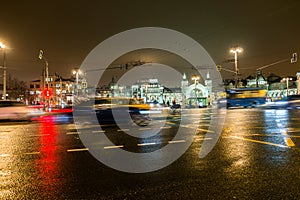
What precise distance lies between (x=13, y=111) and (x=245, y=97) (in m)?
33.9

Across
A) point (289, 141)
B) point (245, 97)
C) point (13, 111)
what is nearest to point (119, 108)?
point (13, 111)

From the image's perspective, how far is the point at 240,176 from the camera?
17.0ft

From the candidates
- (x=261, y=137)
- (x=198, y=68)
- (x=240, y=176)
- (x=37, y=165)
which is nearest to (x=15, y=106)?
(x=37, y=165)

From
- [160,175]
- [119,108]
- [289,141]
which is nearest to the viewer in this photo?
[160,175]

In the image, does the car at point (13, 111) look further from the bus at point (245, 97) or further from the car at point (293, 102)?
the car at point (293, 102)

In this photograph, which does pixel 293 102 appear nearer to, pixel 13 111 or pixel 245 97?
pixel 245 97

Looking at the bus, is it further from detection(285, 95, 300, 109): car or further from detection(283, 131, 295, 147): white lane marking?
detection(283, 131, 295, 147): white lane marking

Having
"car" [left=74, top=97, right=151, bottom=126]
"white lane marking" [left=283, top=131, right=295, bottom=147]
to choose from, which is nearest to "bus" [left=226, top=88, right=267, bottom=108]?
"car" [left=74, top=97, right=151, bottom=126]

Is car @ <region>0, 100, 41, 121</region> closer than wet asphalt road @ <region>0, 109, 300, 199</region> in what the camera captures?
No

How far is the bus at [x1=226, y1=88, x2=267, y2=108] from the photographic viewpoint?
137ft

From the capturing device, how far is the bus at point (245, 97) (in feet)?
137

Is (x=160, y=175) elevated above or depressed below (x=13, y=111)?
below

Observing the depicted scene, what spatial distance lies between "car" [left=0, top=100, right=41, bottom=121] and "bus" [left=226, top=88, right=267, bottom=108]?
30995 millimetres

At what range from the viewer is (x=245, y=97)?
4197 cm
